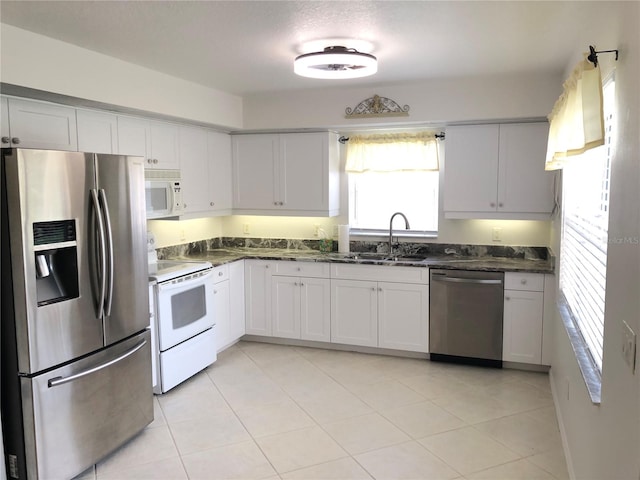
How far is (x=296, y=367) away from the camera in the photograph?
14.7 feet

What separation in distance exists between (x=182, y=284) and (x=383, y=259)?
72.5 inches

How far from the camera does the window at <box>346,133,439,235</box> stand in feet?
16.4

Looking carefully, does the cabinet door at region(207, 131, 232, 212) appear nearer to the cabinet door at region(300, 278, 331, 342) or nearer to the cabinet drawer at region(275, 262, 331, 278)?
the cabinet drawer at region(275, 262, 331, 278)

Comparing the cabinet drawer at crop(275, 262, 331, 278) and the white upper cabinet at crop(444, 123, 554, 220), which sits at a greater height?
the white upper cabinet at crop(444, 123, 554, 220)

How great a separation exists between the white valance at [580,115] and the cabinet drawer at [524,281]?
1.46 m

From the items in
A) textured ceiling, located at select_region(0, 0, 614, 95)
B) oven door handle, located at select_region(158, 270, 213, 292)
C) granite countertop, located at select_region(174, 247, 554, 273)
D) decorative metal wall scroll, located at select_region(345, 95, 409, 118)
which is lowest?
oven door handle, located at select_region(158, 270, 213, 292)

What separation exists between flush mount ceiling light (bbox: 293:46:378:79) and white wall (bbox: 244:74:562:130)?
3.76 ft

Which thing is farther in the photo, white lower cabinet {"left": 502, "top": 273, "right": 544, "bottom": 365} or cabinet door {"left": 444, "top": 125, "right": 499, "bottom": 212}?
cabinet door {"left": 444, "top": 125, "right": 499, "bottom": 212}

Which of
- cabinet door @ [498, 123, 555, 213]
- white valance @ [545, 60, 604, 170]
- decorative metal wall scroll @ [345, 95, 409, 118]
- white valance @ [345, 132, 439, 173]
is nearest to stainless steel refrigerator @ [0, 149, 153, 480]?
decorative metal wall scroll @ [345, 95, 409, 118]

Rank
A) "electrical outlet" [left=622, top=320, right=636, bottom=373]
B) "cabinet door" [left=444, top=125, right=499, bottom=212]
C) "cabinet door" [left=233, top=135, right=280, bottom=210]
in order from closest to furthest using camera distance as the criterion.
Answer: "electrical outlet" [left=622, top=320, right=636, bottom=373], "cabinet door" [left=444, top=125, right=499, bottom=212], "cabinet door" [left=233, top=135, right=280, bottom=210]

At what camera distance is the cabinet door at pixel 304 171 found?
5055 millimetres

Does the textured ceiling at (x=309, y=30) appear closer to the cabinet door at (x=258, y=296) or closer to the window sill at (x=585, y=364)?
the window sill at (x=585, y=364)

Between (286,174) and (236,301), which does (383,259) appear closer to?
(286,174)

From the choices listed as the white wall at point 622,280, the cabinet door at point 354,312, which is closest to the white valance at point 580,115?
the white wall at point 622,280
